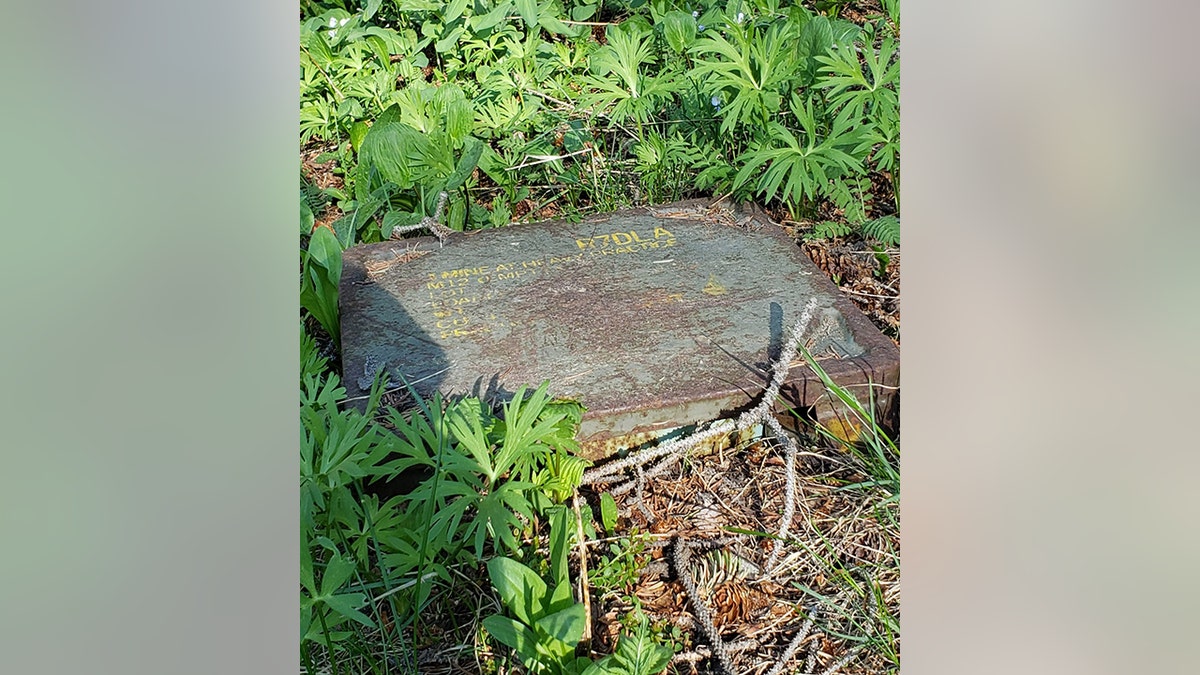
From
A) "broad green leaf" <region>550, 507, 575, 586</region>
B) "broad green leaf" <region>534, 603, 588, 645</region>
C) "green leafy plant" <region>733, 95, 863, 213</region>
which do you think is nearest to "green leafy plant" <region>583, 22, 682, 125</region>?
"green leafy plant" <region>733, 95, 863, 213</region>

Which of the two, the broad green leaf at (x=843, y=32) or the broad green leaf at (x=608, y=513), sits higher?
the broad green leaf at (x=843, y=32)

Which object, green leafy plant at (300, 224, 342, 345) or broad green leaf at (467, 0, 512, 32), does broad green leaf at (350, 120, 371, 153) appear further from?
green leafy plant at (300, 224, 342, 345)

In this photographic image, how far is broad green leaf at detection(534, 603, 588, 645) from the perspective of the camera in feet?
5.41

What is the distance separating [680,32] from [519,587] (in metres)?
2.32

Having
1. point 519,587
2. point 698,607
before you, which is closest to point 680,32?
point 698,607

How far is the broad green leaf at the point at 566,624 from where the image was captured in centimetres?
165

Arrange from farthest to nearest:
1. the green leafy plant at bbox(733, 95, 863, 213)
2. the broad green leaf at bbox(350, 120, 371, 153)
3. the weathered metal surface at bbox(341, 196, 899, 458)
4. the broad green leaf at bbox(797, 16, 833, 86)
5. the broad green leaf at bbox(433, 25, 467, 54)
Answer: the broad green leaf at bbox(433, 25, 467, 54), the broad green leaf at bbox(350, 120, 371, 153), the broad green leaf at bbox(797, 16, 833, 86), the green leafy plant at bbox(733, 95, 863, 213), the weathered metal surface at bbox(341, 196, 899, 458)

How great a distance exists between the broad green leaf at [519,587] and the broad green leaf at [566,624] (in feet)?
0.12

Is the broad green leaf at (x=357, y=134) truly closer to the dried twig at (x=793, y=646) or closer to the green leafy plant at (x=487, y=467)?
the green leafy plant at (x=487, y=467)

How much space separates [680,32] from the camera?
3523mm

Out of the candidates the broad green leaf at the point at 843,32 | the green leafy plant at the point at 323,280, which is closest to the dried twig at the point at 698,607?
the green leafy plant at the point at 323,280

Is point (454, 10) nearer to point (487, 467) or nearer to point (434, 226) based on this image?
point (434, 226)

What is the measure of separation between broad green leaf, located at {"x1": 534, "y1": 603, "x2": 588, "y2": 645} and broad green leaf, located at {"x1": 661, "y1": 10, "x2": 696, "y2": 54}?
2.31m
